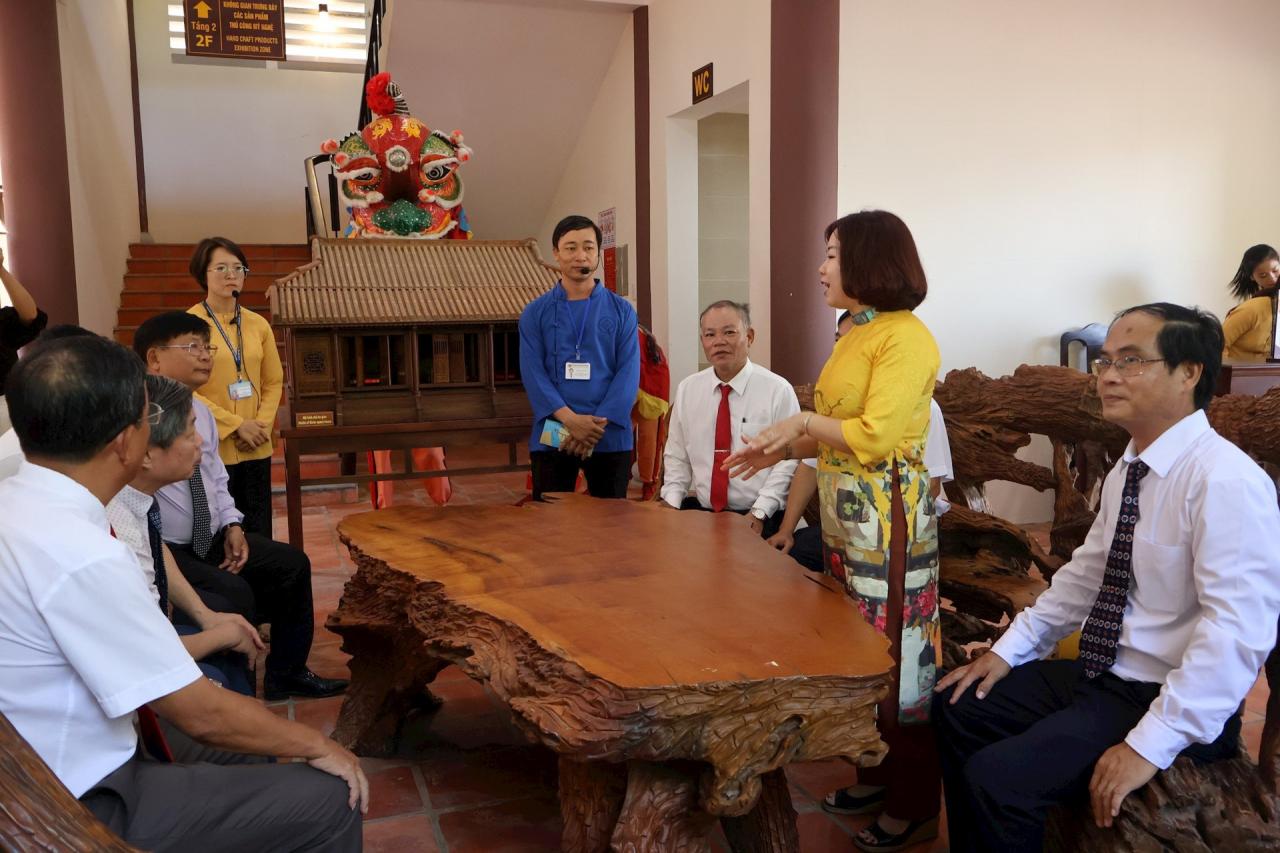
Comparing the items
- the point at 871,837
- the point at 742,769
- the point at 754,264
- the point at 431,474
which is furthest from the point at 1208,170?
the point at 742,769

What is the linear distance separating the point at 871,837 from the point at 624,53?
6455 mm

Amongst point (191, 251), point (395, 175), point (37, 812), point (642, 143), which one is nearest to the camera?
point (37, 812)

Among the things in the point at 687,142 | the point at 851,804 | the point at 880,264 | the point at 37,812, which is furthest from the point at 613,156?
the point at 37,812

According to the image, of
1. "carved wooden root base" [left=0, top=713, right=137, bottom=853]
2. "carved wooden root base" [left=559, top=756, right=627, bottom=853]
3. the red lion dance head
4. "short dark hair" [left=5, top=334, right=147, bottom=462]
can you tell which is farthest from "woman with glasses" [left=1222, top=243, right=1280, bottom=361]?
"carved wooden root base" [left=0, top=713, right=137, bottom=853]

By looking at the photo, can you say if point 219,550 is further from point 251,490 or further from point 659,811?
point 659,811

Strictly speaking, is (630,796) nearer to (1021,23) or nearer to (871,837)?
(871,837)

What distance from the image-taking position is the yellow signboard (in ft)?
27.3

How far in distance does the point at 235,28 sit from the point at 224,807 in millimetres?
8409

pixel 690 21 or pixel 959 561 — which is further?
pixel 690 21

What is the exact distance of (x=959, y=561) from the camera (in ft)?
10.3

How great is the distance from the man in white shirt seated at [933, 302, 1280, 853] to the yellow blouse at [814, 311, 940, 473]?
1.31 feet

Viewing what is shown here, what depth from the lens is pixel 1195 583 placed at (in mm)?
1783

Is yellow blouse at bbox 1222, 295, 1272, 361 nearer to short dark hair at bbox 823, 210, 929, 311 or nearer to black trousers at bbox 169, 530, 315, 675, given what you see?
short dark hair at bbox 823, 210, 929, 311

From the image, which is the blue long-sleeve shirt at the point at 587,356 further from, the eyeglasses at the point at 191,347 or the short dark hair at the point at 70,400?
the short dark hair at the point at 70,400
